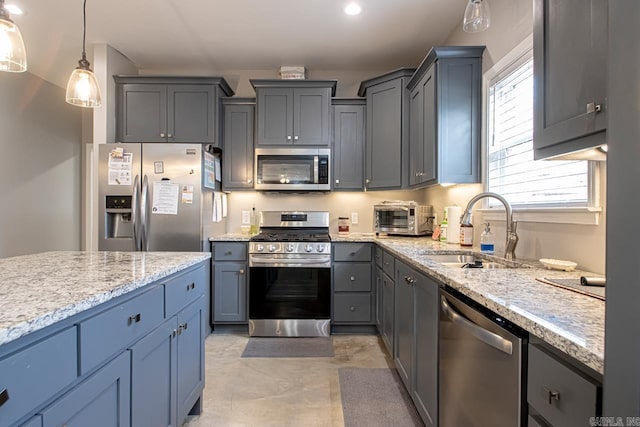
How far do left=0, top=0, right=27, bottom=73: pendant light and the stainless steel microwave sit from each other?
196 centimetres

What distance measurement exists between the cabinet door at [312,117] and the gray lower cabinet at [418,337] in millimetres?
1693

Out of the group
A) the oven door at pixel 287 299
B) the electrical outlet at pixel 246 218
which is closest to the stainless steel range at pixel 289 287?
the oven door at pixel 287 299

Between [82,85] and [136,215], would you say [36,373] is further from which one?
[136,215]

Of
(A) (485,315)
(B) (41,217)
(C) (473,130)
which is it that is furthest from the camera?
(B) (41,217)

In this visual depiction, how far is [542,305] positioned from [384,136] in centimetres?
257

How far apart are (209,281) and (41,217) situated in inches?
97.7

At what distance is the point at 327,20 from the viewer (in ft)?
8.85

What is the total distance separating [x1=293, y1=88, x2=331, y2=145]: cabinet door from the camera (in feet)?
10.8

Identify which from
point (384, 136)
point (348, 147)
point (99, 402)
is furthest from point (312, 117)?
point (99, 402)

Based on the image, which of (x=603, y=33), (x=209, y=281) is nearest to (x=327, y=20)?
(x=603, y=33)

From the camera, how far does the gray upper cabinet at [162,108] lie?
10.5 feet

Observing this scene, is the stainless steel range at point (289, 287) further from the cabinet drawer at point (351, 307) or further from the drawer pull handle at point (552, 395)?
the drawer pull handle at point (552, 395)

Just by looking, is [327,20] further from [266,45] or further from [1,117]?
[1,117]

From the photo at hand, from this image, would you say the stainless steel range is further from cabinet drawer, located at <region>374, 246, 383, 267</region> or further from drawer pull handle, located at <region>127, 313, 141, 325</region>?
drawer pull handle, located at <region>127, 313, 141, 325</region>
